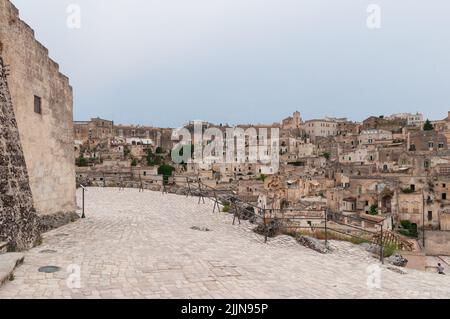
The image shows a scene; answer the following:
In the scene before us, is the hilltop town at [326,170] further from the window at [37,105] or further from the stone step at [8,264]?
the window at [37,105]

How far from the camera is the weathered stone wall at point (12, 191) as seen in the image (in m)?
7.37

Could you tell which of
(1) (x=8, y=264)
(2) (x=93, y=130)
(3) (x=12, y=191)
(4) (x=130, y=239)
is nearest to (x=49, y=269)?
(1) (x=8, y=264)

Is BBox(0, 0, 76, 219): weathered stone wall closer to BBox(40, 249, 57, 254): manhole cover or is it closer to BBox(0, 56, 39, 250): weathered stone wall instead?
BBox(0, 56, 39, 250): weathered stone wall

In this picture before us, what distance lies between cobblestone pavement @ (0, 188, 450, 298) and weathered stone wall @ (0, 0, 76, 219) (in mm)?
1258

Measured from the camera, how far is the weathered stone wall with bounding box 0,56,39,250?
737cm

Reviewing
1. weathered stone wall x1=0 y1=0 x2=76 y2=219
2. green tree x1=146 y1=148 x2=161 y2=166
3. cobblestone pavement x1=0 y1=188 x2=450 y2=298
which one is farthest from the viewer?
green tree x1=146 y1=148 x2=161 y2=166

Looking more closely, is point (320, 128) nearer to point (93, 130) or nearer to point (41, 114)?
point (93, 130)

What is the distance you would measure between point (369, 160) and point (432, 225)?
34892 mm

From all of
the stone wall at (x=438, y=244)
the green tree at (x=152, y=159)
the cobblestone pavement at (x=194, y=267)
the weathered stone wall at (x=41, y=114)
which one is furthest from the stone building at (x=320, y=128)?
the cobblestone pavement at (x=194, y=267)

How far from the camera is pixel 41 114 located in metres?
11.4

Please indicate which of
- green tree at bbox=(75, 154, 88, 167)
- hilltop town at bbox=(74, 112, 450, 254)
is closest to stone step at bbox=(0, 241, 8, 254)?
hilltop town at bbox=(74, 112, 450, 254)

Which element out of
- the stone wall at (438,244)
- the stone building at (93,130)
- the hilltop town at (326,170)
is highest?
the stone building at (93,130)

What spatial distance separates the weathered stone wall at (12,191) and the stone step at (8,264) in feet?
1.67

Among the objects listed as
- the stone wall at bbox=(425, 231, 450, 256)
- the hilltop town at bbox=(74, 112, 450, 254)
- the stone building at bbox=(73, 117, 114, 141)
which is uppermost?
the stone building at bbox=(73, 117, 114, 141)
